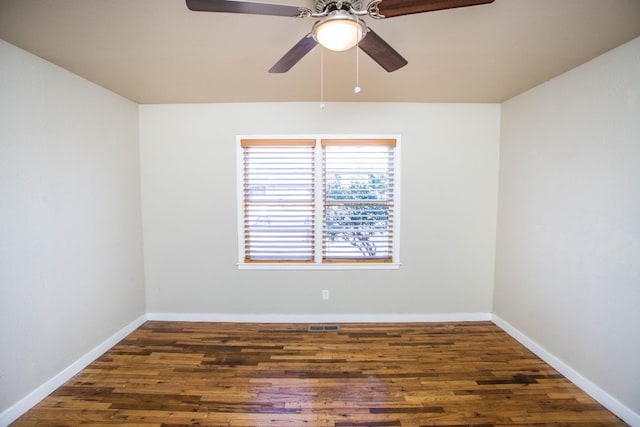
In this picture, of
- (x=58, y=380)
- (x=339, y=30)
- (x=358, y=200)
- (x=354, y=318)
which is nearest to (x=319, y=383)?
(x=354, y=318)

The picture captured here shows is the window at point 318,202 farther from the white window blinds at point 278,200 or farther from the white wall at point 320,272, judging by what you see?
the white wall at point 320,272

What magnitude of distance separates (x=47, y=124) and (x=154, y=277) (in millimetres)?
1704

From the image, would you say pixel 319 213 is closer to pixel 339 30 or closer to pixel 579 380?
pixel 339 30

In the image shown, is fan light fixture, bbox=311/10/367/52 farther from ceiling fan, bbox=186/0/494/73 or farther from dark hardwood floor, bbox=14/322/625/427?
dark hardwood floor, bbox=14/322/625/427

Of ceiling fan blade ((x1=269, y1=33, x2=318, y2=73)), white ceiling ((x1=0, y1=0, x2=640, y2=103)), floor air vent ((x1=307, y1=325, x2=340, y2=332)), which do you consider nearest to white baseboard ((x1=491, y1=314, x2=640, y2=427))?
floor air vent ((x1=307, y1=325, x2=340, y2=332))

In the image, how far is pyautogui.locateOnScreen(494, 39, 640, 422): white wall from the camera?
161 centimetres

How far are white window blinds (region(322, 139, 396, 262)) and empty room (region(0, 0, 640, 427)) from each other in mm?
25

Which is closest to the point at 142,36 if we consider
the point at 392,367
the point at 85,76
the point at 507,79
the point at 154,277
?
the point at 85,76

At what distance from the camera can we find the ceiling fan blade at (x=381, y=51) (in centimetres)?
128

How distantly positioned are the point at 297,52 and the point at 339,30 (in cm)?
36

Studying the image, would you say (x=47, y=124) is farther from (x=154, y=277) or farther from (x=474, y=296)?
(x=474, y=296)

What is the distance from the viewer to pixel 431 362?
83.9 inches

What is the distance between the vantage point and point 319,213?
109 inches

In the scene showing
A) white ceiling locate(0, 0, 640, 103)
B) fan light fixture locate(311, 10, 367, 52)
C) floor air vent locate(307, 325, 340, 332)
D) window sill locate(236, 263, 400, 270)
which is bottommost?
floor air vent locate(307, 325, 340, 332)
